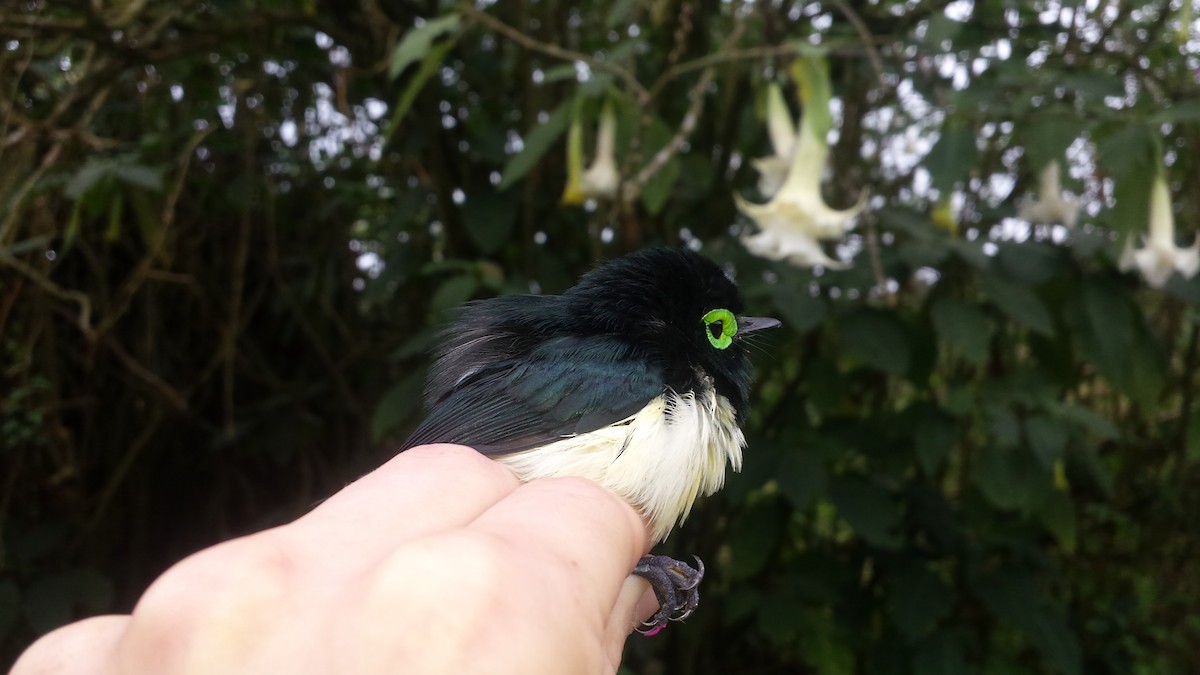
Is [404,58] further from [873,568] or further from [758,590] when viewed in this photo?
[873,568]

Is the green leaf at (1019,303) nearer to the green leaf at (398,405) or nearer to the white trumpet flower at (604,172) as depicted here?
the white trumpet flower at (604,172)

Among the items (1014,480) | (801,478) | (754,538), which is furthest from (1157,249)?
(754,538)

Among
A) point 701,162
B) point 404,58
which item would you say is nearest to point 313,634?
point 404,58

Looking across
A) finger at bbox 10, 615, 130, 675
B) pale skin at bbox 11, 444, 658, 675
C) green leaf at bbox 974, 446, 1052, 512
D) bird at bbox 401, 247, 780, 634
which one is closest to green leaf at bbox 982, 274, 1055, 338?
green leaf at bbox 974, 446, 1052, 512

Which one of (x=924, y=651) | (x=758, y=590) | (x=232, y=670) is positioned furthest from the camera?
(x=758, y=590)

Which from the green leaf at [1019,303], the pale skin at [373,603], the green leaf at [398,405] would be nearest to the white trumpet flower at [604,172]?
the green leaf at [398,405]

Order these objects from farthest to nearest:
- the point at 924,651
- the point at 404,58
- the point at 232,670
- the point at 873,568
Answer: the point at 873,568, the point at 924,651, the point at 404,58, the point at 232,670

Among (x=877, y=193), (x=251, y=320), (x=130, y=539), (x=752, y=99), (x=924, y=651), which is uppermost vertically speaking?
(x=752, y=99)

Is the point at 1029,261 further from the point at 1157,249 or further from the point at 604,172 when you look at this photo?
the point at 604,172
